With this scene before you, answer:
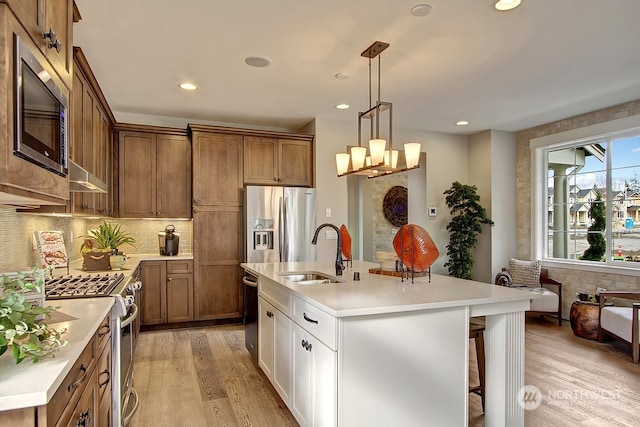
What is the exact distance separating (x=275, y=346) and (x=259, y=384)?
22.1 inches

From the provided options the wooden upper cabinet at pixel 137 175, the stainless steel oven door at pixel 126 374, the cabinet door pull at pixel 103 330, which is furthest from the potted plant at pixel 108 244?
the cabinet door pull at pixel 103 330

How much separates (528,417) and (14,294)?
2821 millimetres

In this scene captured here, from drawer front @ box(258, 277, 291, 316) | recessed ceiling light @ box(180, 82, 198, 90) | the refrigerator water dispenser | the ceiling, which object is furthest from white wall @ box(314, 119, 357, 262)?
drawer front @ box(258, 277, 291, 316)

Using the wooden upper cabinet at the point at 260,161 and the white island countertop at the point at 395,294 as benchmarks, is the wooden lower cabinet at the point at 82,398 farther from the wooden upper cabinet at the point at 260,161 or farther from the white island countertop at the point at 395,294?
the wooden upper cabinet at the point at 260,161

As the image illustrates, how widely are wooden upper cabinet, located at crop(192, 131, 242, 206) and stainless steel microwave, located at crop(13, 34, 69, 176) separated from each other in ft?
9.96

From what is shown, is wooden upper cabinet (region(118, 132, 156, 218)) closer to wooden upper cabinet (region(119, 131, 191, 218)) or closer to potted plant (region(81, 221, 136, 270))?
wooden upper cabinet (region(119, 131, 191, 218))

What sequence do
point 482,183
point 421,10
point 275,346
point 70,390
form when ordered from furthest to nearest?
point 482,183, point 275,346, point 421,10, point 70,390

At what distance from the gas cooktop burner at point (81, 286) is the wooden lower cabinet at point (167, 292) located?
1.91 m

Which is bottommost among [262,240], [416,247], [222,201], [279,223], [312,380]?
[312,380]

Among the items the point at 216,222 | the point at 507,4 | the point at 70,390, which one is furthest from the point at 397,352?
the point at 216,222

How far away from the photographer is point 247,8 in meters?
2.50

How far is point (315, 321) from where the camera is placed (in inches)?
77.2

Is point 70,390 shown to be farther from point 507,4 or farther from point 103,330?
point 507,4

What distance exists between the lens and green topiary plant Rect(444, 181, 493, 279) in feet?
18.1
